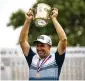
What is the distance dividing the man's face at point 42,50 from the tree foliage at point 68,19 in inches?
889

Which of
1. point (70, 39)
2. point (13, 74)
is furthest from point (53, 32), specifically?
point (13, 74)

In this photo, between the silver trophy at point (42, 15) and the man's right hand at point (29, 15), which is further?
the silver trophy at point (42, 15)

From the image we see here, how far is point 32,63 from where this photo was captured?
612cm

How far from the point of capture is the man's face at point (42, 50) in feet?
19.9

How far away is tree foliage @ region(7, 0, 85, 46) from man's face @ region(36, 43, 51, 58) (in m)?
22.6

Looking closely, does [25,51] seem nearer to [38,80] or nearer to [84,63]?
[38,80]

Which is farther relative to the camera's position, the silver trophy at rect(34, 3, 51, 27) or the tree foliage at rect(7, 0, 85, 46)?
the tree foliage at rect(7, 0, 85, 46)

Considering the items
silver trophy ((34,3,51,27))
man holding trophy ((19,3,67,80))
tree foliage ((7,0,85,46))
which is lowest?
tree foliage ((7,0,85,46))

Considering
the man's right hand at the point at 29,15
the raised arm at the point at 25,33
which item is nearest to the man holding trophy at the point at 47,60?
the raised arm at the point at 25,33

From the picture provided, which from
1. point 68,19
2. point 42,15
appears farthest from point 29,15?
point 68,19

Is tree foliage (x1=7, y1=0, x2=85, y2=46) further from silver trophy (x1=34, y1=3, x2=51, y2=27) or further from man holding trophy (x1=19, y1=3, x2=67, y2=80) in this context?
man holding trophy (x1=19, y1=3, x2=67, y2=80)

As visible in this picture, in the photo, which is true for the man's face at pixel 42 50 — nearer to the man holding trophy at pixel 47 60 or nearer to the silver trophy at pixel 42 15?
the man holding trophy at pixel 47 60

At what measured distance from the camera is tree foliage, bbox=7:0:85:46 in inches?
1150

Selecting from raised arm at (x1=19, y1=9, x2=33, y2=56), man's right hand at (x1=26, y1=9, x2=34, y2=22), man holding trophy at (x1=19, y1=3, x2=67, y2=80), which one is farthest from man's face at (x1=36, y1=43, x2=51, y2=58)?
man's right hand at (x1=26, y1=9, x2=34, y2=22)
